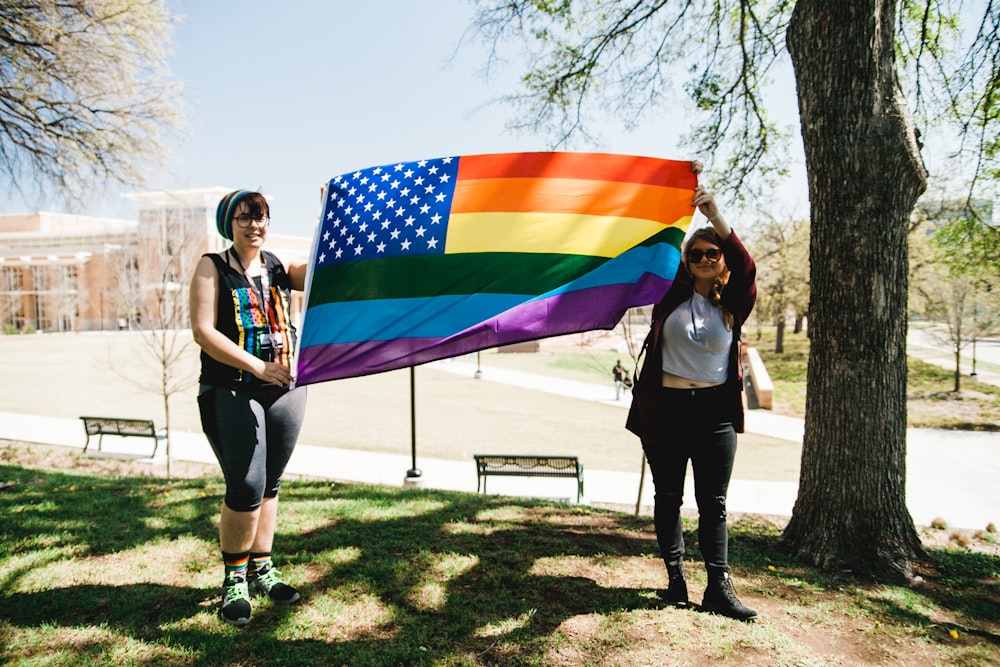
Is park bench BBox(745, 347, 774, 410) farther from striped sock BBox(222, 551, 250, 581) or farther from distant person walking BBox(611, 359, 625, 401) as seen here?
striped sock BBox(222, 551, 250, 581)

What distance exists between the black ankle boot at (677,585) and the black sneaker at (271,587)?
192cm

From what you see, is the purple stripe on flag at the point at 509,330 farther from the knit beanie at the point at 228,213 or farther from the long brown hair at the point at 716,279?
the knit beanie at the point at 228,213

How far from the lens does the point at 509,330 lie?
3.35 metres

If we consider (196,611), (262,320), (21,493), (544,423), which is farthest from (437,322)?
(544,423)

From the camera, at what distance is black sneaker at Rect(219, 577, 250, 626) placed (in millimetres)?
2770

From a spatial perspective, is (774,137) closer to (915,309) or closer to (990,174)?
(990,174)

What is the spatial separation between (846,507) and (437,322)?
118 inches

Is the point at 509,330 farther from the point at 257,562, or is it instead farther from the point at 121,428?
the point at 121,428

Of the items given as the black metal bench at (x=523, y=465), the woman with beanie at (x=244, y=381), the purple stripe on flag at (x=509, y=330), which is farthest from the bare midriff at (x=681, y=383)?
the black metal bench at (x=523, y=465)

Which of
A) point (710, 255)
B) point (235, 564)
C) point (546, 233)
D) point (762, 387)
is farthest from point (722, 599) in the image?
point (762, 387)

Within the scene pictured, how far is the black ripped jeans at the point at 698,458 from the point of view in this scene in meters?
2.91

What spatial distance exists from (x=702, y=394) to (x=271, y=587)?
2409 millimetres

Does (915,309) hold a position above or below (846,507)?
above

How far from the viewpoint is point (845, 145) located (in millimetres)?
3938
